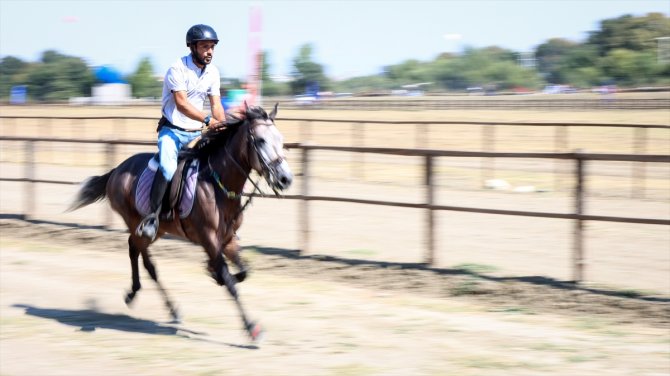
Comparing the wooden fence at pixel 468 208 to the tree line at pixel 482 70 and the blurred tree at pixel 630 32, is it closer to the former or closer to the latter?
the tree line at pixel 482 70

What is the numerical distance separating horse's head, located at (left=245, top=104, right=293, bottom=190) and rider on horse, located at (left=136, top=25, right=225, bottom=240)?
2.48 feet

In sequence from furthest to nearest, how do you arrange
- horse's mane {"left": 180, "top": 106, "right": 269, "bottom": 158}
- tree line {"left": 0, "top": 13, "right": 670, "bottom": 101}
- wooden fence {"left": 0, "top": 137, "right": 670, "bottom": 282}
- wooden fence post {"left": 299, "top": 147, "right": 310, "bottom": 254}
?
tree line {"left": 0, "top": 13, "right": 670, "bottom": 101} → wooden fence post {"left": 299, "top": 147, "right": 310, "bottom": 254} → wooden fence {"left": 0, "top": 137, "right": 670, "bottom": 282} → horse's mane {"left": 180, "top": 106, "right": 269, "bottom": 158}

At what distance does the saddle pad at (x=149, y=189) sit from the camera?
7637 millimetres

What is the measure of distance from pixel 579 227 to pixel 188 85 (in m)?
4.24

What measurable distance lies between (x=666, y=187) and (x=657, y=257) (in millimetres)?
7683

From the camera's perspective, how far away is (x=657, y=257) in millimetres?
10477

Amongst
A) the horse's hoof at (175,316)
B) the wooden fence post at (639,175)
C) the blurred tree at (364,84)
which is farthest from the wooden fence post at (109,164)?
the blurred tree at (364,84)

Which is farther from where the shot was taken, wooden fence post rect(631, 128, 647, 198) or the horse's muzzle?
wooden fence post rect(631, 128, 647, 198)

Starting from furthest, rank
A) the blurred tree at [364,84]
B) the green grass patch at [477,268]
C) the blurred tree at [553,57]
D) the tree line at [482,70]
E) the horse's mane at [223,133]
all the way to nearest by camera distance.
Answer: the blurred tree at [364,84] → the blurred tree at [553,57] → the tree line at [482,70] → the green grass patch at [477,268] → the horse's mane at [223,133]

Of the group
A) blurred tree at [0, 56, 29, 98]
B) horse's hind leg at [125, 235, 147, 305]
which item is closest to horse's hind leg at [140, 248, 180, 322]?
horse's hind leg at [125, 235, 147, 305]

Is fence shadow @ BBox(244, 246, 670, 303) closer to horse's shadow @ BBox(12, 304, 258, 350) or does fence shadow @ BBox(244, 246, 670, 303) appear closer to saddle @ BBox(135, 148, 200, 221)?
horse's shadow @ BBox(12, 304, 258, 350)

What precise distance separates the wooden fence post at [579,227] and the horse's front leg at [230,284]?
3605 mm

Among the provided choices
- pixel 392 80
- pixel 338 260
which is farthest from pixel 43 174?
pixel 392 80

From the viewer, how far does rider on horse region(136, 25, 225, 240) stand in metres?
7.73
